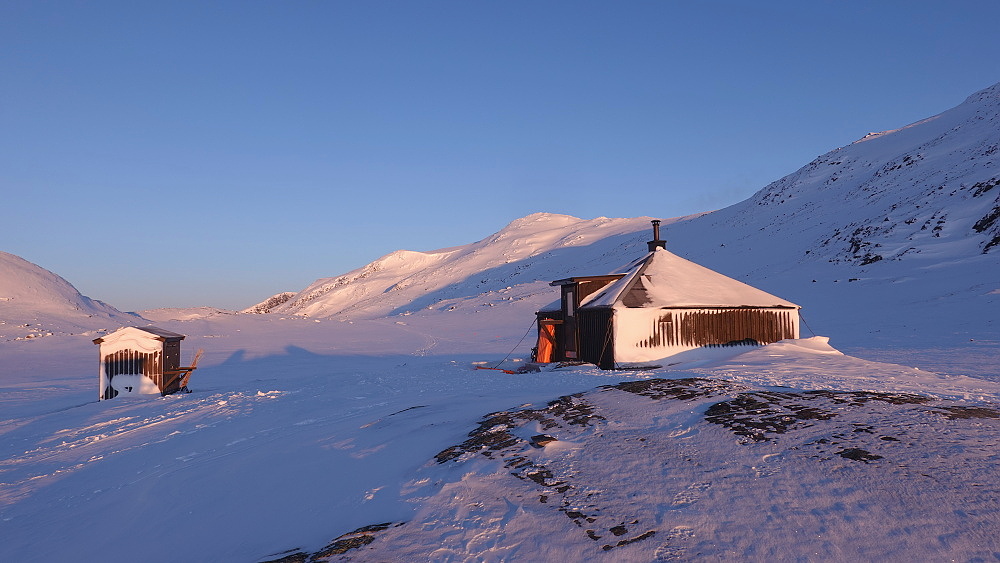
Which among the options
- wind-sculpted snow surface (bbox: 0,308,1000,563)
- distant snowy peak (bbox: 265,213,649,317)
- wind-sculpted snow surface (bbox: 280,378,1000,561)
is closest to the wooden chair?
wind-sculpted snow surface (bbox: 0,308,1000,563)

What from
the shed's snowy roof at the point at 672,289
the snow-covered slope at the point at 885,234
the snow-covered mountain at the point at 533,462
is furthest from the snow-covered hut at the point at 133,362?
the snow-covered slope at the point at 885,234

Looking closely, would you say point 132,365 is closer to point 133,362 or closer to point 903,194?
point 133,362

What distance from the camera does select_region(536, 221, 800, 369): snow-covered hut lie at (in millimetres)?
22528

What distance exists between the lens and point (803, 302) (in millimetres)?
44656

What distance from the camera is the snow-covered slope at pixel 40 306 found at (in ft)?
158

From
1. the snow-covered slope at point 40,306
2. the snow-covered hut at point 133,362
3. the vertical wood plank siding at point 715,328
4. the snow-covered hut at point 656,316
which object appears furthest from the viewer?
the snow-covered slope at point 40,306

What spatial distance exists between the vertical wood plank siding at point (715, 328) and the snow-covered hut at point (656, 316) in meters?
0.04

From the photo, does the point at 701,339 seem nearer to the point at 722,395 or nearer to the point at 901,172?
the point at 722,395

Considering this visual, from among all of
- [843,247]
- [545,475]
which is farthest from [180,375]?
[843,247]

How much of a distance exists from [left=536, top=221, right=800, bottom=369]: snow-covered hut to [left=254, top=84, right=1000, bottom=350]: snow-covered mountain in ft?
27.8

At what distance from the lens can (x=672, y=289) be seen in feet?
79.2

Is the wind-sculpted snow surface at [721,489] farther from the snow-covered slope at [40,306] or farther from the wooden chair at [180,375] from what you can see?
the snow-covered slope at [40,306]

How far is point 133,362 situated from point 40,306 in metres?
50.9

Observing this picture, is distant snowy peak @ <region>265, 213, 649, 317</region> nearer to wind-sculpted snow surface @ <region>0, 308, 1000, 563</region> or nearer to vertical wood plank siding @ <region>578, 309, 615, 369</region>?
vertical wood plank siding @ <region>578, 309, 615, 369</region>
